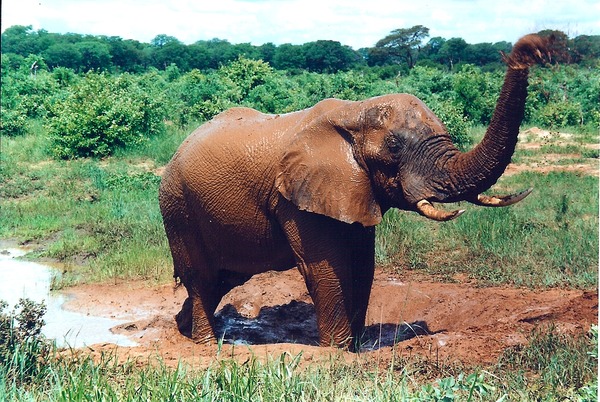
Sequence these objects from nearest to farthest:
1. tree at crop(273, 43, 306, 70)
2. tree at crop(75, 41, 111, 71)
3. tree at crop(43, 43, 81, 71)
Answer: tree at crop(43, 43, 81, 71), tree at crop(75, 41, 111, 71), tree at crop(273, 43, 306, 70)

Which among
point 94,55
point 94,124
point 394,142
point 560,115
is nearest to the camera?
point 394,142

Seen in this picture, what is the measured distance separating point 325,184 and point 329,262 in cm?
64

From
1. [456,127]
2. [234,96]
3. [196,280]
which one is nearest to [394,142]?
[196,280]

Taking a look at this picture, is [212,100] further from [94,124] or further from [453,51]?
[453,51]

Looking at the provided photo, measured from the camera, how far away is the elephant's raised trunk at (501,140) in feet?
16.7

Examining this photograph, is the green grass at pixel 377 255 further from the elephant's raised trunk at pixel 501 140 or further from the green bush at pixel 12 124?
the elephant's raised trunk at pixel 501 140

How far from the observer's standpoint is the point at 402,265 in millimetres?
9625

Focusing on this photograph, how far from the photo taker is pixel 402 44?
5675 cm

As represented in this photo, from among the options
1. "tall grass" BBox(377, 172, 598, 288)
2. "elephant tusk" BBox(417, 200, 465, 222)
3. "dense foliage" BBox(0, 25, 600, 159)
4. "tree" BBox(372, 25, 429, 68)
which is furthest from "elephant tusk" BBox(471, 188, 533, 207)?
"tree" BBox(372, 25, 429, 68)

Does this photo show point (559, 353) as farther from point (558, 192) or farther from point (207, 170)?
point (558, 192)

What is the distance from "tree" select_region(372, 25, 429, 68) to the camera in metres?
56.1

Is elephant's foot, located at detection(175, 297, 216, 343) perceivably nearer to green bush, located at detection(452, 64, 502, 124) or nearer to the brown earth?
the brown earth

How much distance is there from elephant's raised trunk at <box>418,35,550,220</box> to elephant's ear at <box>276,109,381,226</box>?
1.71 feet

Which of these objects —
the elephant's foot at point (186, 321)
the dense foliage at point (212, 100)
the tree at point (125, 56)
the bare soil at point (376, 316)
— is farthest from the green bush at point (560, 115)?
the tree at point (125, 56)
